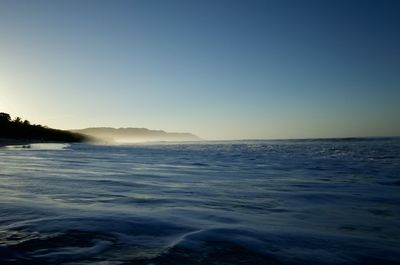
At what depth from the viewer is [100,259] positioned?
10.5ft

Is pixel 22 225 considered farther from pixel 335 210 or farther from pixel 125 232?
pixel 335 210

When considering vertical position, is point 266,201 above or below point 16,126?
below

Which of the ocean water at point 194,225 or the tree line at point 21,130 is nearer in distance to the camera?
the ocean water at point 194,225

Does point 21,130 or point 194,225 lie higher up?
point 21,130

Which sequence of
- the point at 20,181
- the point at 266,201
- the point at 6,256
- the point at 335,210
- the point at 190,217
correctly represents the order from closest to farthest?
the point at 6,256 < the point at 190,217 < the point at 335,210 < the point at 266,201 < the point at 20,181

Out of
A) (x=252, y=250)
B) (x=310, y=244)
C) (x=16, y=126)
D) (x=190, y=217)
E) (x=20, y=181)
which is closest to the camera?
(x=252, y=250)

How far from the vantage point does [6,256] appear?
3.14m

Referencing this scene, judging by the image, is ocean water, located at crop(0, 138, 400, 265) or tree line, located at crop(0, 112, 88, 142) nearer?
ocean water, located at crop(0, 138, 400, 265)

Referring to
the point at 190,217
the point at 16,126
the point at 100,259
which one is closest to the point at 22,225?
the point at 100,259

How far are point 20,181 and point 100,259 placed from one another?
23.9 ft

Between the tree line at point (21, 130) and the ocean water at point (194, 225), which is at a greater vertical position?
the tree line at point (21, 130)

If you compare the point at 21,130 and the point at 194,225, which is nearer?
the point at 194,225

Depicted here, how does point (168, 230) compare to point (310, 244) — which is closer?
point (310, 244)

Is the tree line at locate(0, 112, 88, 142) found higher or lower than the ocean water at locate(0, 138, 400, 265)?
higher
